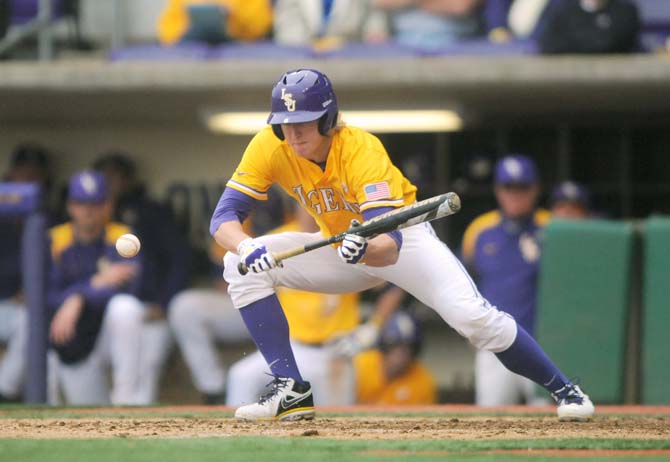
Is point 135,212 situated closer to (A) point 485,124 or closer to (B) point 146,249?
(B) point 146,249

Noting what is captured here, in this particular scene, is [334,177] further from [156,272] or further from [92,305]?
[156,272]

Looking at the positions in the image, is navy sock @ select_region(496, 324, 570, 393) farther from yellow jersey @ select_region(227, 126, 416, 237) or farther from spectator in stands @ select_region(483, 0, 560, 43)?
spectator in stands @ select_region(483, 0, 560, 43)

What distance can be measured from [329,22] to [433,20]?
71 cm

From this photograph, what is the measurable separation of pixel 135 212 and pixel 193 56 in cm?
109

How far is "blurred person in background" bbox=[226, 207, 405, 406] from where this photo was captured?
7.77 meters

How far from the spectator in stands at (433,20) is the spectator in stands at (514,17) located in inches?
5.3

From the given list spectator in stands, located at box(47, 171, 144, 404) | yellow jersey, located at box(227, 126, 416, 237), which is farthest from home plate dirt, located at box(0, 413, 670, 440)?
spectator in stands, located at box(47, 171, 144, 404)

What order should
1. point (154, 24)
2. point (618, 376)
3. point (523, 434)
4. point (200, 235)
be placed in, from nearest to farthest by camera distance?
point (523, 434) < point (618, 376) < point (200, 235) < point (154, 24)

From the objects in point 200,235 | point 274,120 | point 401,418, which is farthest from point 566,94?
point 274,120

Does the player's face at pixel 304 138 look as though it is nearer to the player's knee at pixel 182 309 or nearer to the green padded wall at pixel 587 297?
the green padded wall at pixel 587 297

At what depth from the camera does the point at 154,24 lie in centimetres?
1016

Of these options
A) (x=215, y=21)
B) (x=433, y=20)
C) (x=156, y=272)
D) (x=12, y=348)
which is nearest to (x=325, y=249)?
(x=156, y=272)

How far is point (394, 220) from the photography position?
493 centimetres

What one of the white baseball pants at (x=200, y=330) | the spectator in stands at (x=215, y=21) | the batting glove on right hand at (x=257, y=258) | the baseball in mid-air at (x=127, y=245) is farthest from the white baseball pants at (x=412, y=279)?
the spectator in stands at (x=215, y=21)
